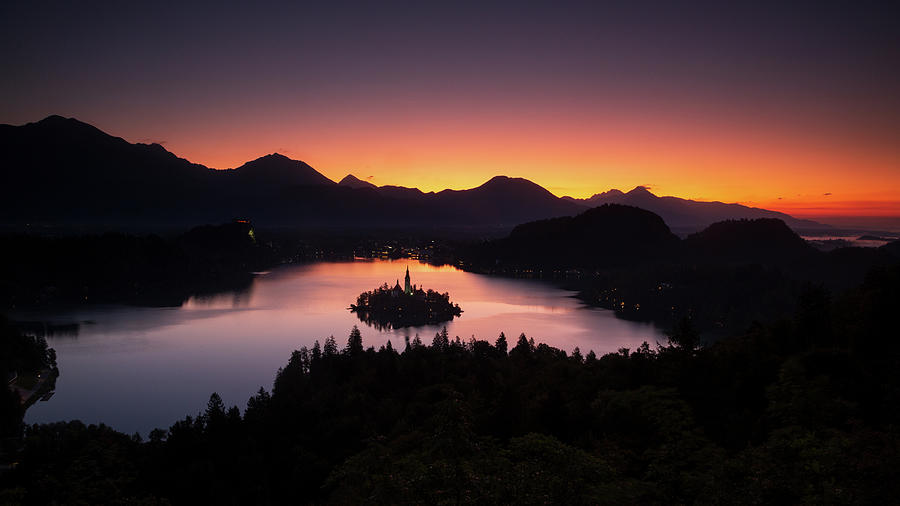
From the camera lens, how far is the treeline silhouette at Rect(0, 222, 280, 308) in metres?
107

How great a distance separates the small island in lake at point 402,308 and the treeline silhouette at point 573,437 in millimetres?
47096

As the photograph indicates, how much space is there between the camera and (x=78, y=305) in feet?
332

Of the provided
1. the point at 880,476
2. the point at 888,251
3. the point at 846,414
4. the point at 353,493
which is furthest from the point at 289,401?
the point at 888,251

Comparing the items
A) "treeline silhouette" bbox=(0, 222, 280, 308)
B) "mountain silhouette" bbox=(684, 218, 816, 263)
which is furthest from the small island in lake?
"mountain silhouette" bbox=(684, 218, 816, 263)

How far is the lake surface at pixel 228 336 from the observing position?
4900cm

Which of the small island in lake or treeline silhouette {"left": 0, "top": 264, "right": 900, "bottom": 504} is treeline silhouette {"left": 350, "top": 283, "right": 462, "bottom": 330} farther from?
treeline silhouette {"left": 0, "top": 264, "right": 900, "bottom": 504}

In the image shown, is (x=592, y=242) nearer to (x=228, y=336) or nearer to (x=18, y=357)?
(x=228, y=336)

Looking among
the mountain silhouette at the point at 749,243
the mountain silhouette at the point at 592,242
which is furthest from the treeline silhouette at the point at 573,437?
the mountain silhouette at the point at 592,242

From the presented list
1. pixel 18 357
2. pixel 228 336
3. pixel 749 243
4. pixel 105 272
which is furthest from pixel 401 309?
pixel 749 243

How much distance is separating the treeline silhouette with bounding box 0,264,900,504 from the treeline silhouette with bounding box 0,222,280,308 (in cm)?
8836

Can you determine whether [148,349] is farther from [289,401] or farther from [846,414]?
[846,414]

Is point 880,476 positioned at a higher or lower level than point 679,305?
higher

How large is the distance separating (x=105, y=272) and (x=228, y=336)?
63.3m

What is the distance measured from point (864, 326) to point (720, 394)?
5.47 meters
